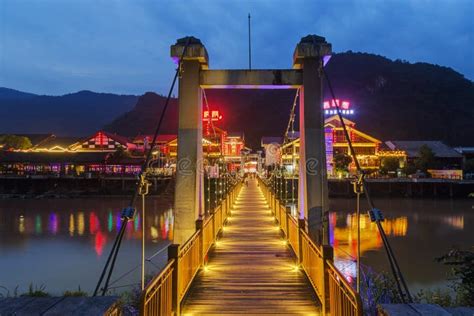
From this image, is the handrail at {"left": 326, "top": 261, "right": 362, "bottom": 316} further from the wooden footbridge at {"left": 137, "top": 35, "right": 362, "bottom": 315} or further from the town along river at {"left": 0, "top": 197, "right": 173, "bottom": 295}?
the town along river at {"left": 0, "top": 197, "right": 173, "bottom": 295}

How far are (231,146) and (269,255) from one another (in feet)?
157

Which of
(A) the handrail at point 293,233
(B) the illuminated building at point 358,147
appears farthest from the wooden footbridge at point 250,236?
(B) the illuminated building at point 358,147

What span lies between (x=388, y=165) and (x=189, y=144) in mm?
48359

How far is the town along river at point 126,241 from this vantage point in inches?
584

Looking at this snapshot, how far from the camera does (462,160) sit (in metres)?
53.9

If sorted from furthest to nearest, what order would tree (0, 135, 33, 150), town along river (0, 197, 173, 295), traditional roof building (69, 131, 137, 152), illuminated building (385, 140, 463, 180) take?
tree (0, 135, 33, 150)
traditional roof building (69, 131, 137, 152)
illuminated building (385, 140, 463, 180)
town along river (0, 197, 173, 295)

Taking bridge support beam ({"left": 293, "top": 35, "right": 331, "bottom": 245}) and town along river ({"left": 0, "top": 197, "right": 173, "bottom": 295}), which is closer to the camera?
bridge support beam ({"left": 293, "top": 35, "right": 331, "bottom": 245})

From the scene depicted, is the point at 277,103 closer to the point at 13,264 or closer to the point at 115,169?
the point at 115,169

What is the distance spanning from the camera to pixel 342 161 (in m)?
48.9

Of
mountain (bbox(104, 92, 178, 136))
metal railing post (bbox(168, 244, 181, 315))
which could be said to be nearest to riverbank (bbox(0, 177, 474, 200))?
metal railing post (bbox(168, 244, 181, 315))

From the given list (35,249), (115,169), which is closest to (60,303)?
(35,249)

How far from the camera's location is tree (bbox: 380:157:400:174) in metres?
52.0

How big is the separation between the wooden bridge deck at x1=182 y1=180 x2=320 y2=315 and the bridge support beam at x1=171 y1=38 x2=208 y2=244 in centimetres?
106

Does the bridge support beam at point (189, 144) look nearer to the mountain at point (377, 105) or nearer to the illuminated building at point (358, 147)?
the illuminated building at point (358, 147)
